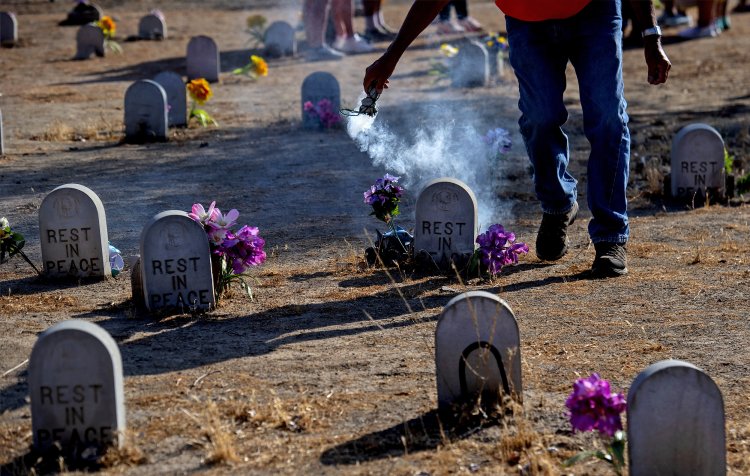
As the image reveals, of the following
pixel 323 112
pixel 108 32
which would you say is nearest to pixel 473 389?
pixel 323 112

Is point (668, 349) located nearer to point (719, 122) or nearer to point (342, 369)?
point (342, 369)

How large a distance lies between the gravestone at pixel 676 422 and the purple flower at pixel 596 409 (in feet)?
0.19

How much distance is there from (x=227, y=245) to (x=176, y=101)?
19.0ft

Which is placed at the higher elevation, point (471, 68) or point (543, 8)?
point (543, 8)

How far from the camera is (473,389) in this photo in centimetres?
403

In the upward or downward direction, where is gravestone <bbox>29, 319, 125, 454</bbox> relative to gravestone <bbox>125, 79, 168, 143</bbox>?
downward

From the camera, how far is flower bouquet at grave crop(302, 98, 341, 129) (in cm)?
1069

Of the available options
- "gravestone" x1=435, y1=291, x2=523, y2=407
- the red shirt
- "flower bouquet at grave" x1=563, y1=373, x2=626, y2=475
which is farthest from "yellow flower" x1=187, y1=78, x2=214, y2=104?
"flower bouquet at grave" x1=563, y1=373, x2=626, y2=475

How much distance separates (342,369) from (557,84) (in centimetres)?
201

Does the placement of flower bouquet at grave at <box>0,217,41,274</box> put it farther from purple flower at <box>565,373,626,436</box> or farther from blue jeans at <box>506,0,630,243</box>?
purple flower at <box>565,373,626,436</box>

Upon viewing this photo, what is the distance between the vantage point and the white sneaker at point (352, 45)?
54.7 ft

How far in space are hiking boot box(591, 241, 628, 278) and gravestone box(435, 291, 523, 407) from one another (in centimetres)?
200

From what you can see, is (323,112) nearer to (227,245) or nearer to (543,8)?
(543,8)

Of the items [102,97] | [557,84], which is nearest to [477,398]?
[557,84]
